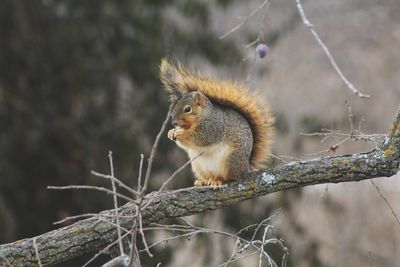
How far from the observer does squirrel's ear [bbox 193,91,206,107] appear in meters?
3.60

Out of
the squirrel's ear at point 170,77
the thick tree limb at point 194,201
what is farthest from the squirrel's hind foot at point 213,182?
the squirrel's ear at point 170,77

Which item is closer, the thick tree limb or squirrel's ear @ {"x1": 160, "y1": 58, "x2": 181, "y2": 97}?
the thick tree limb

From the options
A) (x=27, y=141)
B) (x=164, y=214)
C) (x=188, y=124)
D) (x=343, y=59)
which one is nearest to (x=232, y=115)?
(x=188, y=124)

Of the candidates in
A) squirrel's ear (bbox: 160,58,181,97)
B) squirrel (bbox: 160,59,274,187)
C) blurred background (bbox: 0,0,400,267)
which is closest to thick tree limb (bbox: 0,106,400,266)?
squirrel (bbox: 160,59,274,187)

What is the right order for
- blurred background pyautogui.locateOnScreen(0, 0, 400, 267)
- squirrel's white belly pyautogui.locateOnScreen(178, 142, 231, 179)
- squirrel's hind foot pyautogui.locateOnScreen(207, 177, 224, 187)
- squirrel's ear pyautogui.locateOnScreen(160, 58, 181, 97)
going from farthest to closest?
blurred background pyautogui.locateOnScreen(0, 0, 400, 267) < squirrel's ear pyautogui.locateOnScreen(160, 58, 181, 97) < squirrel's white belly pyautogui.locateOnScreen(178, 142, 231, 179) < squirrel's hind foot pyautogui.locateOnScreen(207, 177, 224, 187)

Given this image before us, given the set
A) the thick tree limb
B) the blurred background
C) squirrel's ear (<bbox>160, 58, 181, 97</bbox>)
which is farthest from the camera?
the blurred background

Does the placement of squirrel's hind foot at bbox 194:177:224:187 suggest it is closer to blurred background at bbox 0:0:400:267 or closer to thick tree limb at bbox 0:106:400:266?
thick tree limb at bbox 0:106:400:266

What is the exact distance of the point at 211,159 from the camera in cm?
361

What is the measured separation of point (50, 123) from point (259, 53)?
367 cm

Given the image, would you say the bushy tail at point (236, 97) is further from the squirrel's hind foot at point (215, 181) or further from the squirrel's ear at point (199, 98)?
the squirrel's hind foot at point (215, 181)

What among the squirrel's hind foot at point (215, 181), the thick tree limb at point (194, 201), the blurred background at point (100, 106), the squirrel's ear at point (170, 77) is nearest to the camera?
the thick tree limb at point (194, 201)

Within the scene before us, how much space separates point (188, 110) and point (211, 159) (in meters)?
0.26

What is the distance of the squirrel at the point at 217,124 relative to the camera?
11.7 ft

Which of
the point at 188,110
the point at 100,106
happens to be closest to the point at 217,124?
the point at 188,110
